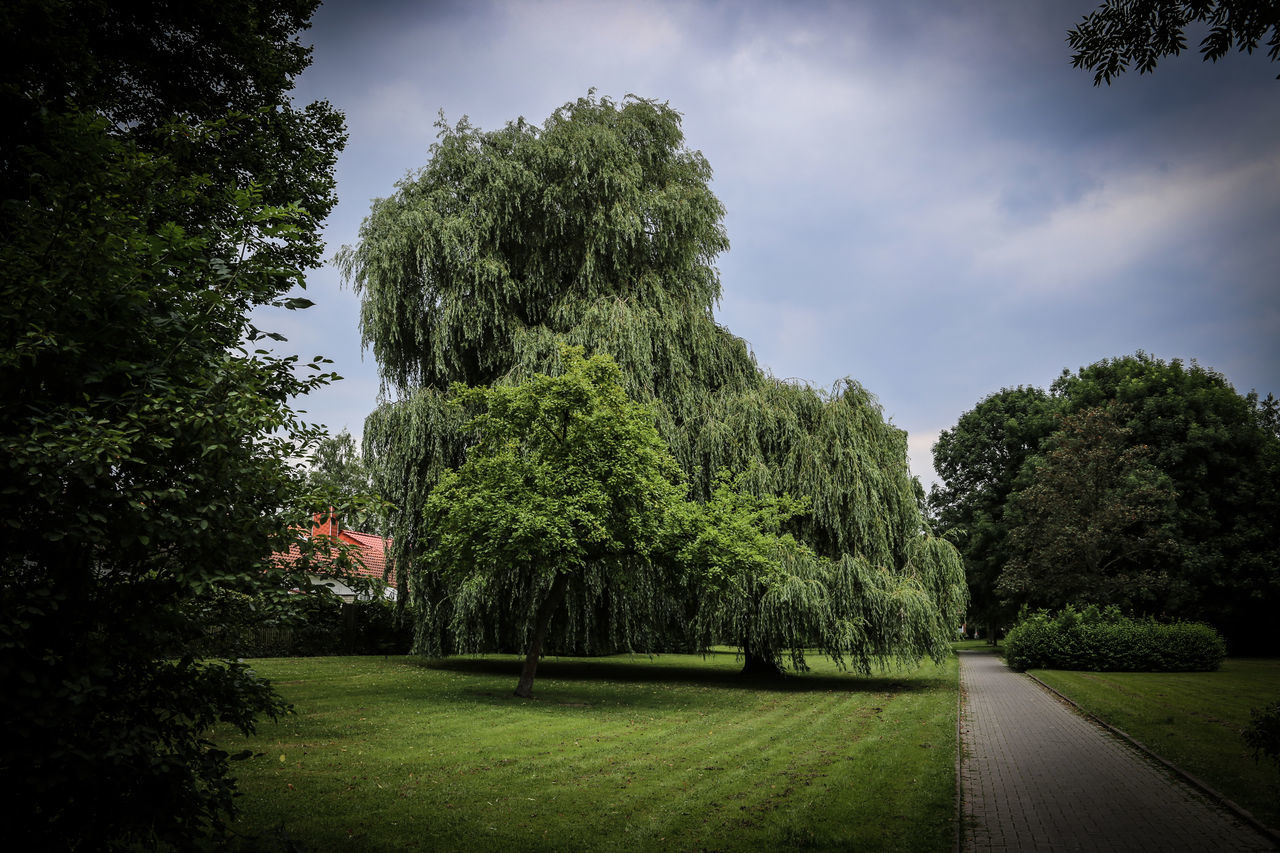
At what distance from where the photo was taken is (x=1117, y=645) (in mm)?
22281

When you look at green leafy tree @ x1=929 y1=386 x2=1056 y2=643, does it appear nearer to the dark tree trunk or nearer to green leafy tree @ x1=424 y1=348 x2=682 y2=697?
the dark tree trunk

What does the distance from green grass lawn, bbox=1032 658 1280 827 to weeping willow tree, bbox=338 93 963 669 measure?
4.12 metres

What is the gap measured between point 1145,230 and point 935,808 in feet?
19.2

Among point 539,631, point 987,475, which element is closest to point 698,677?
point 539,631

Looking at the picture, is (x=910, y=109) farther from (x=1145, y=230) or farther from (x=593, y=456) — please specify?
(x=593, y=456)

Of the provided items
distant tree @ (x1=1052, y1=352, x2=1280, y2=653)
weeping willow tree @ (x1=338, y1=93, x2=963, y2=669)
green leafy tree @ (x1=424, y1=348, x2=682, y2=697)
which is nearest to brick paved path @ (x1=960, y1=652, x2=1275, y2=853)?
weeping willow tree @ (x1=338, y1=93, x2=963, y2=669)

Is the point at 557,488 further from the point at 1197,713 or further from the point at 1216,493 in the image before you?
the point at 1216,493

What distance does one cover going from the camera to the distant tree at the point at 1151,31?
4.88 m

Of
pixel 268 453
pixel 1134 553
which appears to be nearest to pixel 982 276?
pixel 268 453

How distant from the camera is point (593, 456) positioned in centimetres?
1345

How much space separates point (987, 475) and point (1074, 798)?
3701cm

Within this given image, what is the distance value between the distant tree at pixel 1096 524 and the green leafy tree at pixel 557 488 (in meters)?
21.7

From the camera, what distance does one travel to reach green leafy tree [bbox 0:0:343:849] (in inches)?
122

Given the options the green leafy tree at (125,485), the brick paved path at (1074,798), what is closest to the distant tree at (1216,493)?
the brick paved path at (1074,798)
